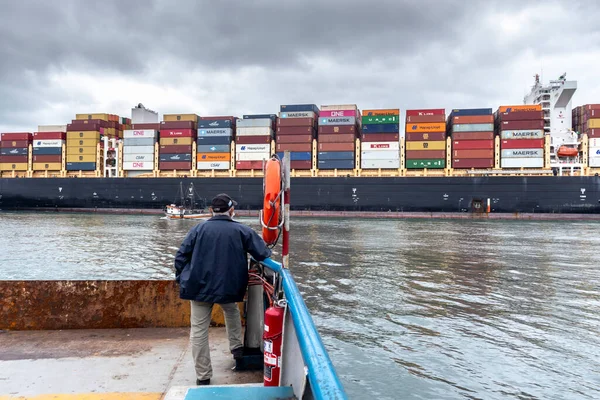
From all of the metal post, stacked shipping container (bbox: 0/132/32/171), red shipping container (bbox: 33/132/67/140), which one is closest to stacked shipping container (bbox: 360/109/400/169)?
red shipping container (bbox: 33/132/67/140)

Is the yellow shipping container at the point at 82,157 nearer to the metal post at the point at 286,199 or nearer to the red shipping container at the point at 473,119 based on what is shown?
the red shipping container at the point at 473,119

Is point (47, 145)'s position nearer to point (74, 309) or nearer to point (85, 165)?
point (85, 165)

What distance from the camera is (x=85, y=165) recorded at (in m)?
45.4

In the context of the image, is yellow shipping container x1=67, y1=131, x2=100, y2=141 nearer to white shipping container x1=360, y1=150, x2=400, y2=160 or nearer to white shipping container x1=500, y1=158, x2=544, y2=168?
white shipping container x1=360, y1=150, x2=400, y2=160

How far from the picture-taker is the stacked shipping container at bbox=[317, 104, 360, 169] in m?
41.2

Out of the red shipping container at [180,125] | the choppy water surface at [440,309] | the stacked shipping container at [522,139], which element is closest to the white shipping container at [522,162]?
the stacked shipping container at [522,139]

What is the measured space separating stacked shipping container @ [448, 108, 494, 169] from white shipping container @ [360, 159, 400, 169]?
17.6 feet

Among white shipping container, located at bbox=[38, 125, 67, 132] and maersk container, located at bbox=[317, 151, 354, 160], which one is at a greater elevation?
white shipping container, located at bbox=[38, 125, 67, 132]

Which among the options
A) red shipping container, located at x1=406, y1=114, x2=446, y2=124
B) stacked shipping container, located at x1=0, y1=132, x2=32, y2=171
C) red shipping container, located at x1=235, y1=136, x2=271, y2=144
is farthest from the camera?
stacked shipping container, located at x1=0, y1=132, x2=32, y2=171

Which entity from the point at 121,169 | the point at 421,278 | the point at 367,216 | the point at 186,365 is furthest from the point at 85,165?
the point at 186,365

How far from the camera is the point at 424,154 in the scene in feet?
130

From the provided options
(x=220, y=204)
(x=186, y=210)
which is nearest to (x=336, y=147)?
(x=186, y=210)

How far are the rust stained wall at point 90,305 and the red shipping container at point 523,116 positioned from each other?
132ft

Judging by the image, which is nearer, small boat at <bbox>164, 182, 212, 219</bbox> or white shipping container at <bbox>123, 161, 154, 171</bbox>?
small boat at <bbox>164, 182, 212, 219</bbox>
